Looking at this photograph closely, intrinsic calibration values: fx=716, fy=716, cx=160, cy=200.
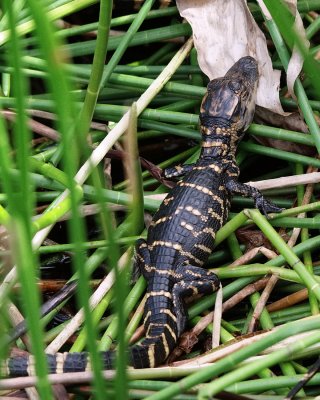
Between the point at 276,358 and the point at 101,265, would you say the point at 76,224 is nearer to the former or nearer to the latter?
the point at 276,358

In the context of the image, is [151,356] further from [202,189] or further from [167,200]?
[202,189]

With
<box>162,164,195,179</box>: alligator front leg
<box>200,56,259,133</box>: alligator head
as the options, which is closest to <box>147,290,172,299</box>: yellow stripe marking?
<box>162,164,195,179</box>: alligator front leg

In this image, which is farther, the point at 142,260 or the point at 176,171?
the point at 176,171

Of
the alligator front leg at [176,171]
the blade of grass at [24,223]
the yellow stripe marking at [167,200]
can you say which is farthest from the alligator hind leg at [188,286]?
the blade of grass at [24,223]

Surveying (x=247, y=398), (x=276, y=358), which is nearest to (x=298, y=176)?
(x=247, y=398)

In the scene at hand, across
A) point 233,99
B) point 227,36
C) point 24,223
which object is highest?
point 227,36

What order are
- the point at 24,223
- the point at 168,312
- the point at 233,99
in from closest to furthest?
the point at 24,223
the point at 168,312
the point at 233,99

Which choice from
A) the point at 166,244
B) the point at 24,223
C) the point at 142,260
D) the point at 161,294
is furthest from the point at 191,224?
the point at 24,223

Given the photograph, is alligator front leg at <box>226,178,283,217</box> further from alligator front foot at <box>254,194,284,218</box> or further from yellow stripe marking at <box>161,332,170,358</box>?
yellow stripe marking at <box>161,332,170,358</box>
